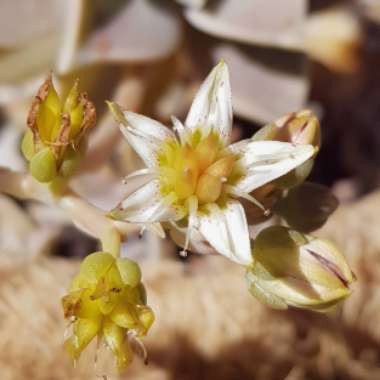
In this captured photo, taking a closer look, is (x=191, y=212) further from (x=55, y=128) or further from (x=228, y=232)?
(x=55, y=128)

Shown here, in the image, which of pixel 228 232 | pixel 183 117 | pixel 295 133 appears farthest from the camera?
pixel 183 117

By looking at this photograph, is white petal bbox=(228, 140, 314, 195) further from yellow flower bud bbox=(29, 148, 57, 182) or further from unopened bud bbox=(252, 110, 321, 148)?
yellow flower bud bbox=(29, 148, 57, 182)

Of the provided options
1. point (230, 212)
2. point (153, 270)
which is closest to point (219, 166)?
point (230, 212)

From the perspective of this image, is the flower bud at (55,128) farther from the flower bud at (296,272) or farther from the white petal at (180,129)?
the flower bud at (296,272)

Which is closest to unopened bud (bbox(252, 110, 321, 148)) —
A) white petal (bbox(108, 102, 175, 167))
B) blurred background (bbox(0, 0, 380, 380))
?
white petal (bbox(108, 102, 175, 167))

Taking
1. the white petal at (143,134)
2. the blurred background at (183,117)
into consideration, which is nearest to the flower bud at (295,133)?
the white petal at (143,134)

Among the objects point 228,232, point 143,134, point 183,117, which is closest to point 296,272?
point 228,232
